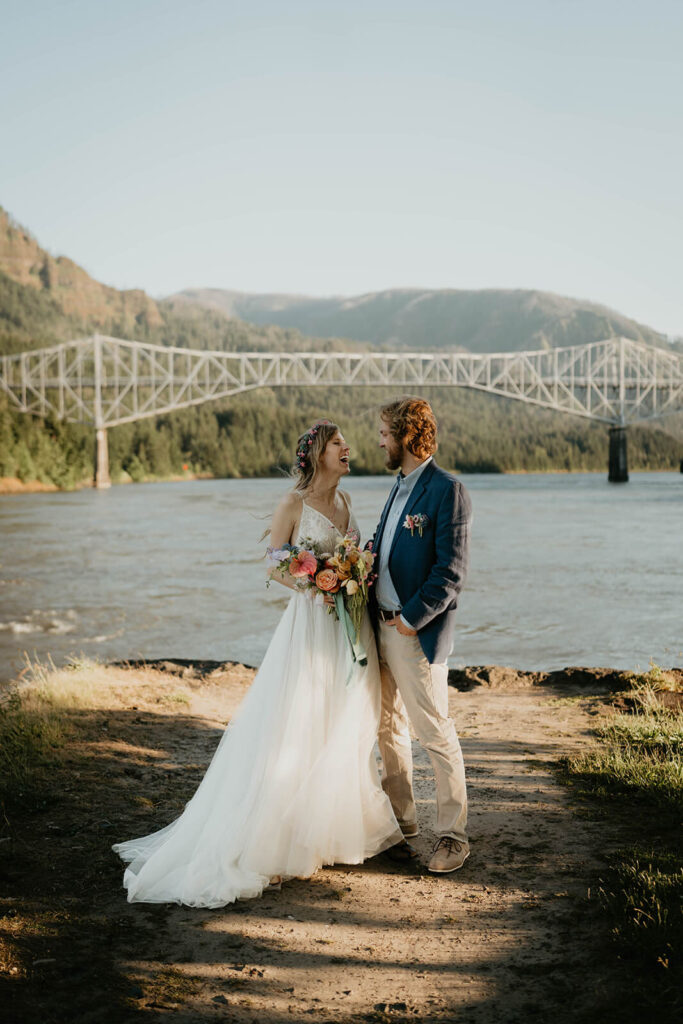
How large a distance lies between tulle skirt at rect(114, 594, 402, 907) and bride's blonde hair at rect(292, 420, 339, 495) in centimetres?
53

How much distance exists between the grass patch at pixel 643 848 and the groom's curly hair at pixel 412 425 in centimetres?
188

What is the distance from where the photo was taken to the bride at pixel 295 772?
3.82m

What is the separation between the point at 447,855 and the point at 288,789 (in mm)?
748

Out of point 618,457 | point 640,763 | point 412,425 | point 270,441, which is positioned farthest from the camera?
point 270,441

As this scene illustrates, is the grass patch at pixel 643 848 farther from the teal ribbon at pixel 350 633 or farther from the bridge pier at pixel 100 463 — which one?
the bridge pier at pixel 100 463

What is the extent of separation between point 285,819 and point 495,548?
25.3 metres

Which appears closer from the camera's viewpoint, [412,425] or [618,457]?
[412,425]

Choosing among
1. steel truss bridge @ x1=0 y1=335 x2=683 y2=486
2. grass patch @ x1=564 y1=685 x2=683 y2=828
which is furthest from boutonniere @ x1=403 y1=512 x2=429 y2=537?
steel truss bridge @ x1=0 y1=335 x2=683 y2=486

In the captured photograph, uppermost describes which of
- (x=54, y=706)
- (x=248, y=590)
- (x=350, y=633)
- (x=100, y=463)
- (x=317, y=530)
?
(x=317, y=530)

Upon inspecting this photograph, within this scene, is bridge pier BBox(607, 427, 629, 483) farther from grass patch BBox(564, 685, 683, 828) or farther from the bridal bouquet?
the bridal bouquet

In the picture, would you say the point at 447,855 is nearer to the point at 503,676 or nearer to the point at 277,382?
the point at 503,676

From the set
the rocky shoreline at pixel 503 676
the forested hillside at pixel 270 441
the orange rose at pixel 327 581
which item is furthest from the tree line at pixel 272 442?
the orange rose at pixel 327 581

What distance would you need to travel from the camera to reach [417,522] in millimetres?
3918

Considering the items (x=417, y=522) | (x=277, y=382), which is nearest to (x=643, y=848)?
(x=417, y=522)
